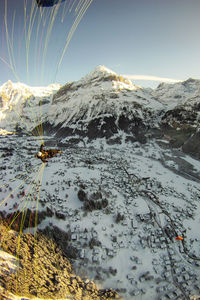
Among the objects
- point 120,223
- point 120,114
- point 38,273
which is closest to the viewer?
point 38,273

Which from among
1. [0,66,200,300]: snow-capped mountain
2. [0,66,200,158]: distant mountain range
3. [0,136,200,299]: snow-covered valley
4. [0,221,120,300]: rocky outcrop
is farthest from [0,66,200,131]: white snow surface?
[0,221,120,300]: rocky outcrop

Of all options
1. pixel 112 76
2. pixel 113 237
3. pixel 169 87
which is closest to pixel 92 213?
pixel 113 237

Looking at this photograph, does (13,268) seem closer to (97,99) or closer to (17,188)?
(17,188)

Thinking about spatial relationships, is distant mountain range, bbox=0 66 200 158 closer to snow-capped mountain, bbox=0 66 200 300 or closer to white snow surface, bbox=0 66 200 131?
white snow surface, bbox=0 66 200 131

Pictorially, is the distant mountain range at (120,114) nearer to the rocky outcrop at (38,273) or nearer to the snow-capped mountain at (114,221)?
the snow-capped mountain at (114,221)

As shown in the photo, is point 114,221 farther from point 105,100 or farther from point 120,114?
point 105,100

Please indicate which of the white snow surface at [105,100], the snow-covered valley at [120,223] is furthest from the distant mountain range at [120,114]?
the snow-covered valley at [120,223]

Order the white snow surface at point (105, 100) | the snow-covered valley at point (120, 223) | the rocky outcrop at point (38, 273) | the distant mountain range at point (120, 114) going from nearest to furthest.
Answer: the rocky outcrop at point (38, 273)
the snow-covered valley at point (120, 223)
the distant mountain range at point (120, 114)
the white snow surface at point (105, 100)

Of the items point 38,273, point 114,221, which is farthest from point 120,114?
point 38,273
